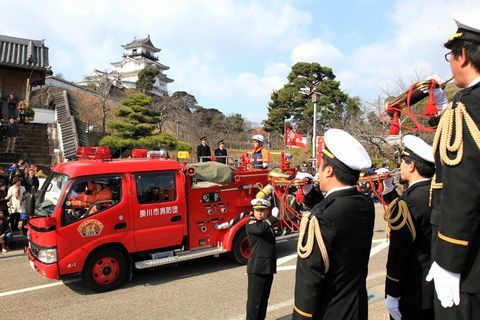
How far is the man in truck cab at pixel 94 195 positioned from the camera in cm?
560

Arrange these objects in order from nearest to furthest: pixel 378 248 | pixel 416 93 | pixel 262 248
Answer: pixel 416 93 → pixel 262 248 → pixel 378 248

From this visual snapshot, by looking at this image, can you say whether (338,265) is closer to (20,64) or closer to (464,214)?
(464,214)

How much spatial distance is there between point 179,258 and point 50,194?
7.64ft

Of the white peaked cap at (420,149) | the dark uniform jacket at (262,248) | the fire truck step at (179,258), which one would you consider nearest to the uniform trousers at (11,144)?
the fire truck step at (179,258)

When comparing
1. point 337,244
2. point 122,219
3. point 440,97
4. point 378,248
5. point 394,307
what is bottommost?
point 378,248

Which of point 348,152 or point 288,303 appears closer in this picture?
point 348,152

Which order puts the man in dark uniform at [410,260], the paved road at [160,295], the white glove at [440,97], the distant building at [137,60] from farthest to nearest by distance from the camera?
1. the distant building at [137,60]
2. the paved road at [160,295]
3. the white glove at [440,97]
4. the man in dark uniform at [410,260]

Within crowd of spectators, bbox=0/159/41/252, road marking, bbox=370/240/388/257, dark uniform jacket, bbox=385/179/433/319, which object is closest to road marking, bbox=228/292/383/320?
dark uniform jacket, bbox=385/179/433/319

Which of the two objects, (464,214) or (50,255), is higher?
(464,214)

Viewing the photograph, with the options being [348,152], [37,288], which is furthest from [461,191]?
[37,288]

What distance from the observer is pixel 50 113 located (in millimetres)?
19422

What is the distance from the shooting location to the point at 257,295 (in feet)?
13.6

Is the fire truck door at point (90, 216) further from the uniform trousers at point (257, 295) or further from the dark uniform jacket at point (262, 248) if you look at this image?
the uniform trousers at point (257, 295)

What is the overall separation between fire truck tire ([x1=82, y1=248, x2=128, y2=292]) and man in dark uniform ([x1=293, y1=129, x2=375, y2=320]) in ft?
14.5
